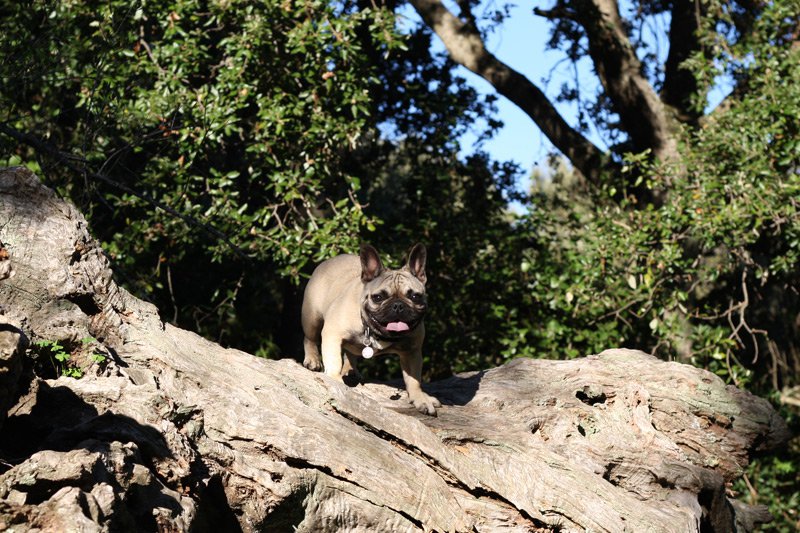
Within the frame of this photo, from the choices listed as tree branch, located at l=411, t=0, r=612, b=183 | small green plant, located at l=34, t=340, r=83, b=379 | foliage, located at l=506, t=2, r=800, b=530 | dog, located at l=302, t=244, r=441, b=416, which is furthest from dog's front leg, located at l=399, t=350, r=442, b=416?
tree branch, located at l=411, t=0, r=612, b=183

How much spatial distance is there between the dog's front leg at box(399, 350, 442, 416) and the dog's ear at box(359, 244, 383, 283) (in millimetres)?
769

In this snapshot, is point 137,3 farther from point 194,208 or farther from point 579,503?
point 579,503

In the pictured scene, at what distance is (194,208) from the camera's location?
30.9 feet

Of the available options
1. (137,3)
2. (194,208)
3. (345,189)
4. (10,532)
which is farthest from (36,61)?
(10,532)

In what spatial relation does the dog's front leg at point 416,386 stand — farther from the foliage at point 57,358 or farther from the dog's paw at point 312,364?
the foliage at point 57,358

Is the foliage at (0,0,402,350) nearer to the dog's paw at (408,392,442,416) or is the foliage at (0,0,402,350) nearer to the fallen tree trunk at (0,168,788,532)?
the dog's paw at (408,392,442,416)

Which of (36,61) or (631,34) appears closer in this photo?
(36,61)

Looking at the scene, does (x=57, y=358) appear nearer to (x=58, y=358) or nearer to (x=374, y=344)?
(x=58, y=358)

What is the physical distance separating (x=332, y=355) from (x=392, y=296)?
0.67 meters

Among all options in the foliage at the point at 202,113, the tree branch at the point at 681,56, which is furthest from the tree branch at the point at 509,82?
the foliage at the point at 202,113

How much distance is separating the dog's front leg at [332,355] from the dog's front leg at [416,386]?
0.50 m

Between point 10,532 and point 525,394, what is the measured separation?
4.26 metres

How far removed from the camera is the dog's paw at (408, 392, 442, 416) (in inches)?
247

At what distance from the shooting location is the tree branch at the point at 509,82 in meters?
13.2
